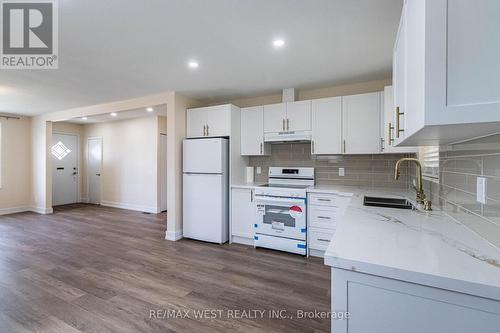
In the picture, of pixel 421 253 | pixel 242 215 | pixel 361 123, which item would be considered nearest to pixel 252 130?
pixel 242 215

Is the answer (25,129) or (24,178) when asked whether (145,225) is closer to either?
(24,178)

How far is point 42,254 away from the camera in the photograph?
3.19 meters

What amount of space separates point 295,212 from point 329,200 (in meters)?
0.46

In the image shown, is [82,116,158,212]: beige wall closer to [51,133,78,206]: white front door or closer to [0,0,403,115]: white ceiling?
[51,133,78,206]: white front door

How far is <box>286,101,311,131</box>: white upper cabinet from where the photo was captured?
3324mm

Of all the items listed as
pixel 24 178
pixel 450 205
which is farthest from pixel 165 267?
pixel 24 178

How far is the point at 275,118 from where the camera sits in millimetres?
3521

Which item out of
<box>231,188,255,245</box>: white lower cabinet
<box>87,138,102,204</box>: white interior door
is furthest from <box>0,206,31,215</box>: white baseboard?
<box>231,188,255,245</box>: white lower cabinet

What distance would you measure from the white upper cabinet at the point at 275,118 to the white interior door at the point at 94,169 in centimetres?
543

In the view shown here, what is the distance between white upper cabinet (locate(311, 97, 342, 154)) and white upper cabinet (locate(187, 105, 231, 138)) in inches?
50.4

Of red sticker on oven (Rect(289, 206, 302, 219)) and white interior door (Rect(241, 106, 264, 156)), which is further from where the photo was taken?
white interior door (Rect(241, 106, 264, 156))

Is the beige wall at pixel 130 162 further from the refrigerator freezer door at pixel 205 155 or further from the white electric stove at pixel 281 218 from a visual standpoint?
the white electric stove at pixel 281 218

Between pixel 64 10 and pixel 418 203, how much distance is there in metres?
3.17

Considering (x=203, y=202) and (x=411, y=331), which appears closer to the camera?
(x=411, y=331)
